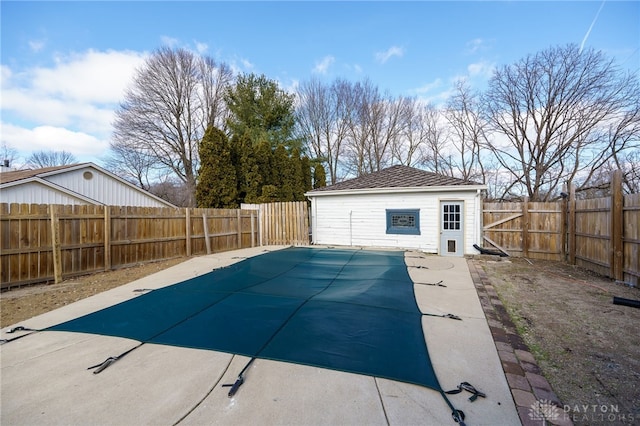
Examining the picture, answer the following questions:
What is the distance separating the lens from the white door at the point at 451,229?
28.2 feet

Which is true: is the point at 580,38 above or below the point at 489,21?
above

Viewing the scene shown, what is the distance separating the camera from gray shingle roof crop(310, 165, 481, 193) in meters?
8.99

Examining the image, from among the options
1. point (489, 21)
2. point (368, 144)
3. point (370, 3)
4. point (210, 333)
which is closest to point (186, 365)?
point (210, 333)

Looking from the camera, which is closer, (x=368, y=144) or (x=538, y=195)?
(x=538, y=195)

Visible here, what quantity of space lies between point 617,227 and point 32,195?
15.7 meters

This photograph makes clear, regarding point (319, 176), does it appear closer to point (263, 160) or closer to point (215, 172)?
point (263, 160)

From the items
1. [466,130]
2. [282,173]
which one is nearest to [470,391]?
[282,173]

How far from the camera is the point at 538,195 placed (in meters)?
15.5

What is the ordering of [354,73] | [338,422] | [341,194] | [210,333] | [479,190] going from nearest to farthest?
[338,422], [210,333], [479,190], [341,194], [354,73]

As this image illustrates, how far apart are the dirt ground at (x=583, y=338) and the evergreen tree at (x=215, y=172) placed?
10.5 m

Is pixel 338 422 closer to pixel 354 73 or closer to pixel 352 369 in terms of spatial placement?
pixel 352 369

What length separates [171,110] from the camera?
19141mm

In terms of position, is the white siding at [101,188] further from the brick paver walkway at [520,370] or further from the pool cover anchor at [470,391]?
the brick paver walkway at [520,370]

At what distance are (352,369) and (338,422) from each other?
501mm
